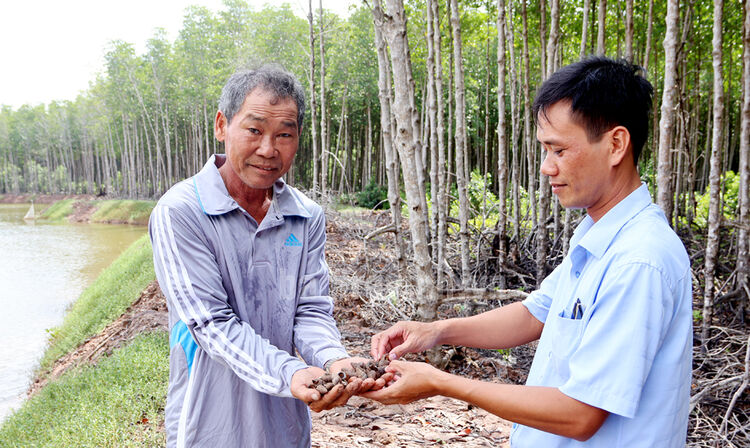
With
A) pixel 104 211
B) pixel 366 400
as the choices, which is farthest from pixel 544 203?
pixel 104 211

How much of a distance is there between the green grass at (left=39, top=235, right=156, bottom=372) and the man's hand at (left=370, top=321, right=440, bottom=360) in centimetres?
802

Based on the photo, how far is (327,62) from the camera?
67.1 feet

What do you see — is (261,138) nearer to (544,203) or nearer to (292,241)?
(292,241)

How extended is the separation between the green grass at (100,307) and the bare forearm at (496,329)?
27.1 ft

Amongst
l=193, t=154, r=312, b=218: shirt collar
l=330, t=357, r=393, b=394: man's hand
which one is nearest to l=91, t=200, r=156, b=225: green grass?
l=193, t=154, r=312, b=218: shirt collar

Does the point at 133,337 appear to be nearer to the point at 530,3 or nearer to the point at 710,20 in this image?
the point at 530,3


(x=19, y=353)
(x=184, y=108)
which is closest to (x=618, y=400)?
(x=19, y=353)

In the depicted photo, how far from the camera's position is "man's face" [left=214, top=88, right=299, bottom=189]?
1938mm

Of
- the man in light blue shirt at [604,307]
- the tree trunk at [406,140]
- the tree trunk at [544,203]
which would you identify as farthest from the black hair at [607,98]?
the tree trunk at [544,203]

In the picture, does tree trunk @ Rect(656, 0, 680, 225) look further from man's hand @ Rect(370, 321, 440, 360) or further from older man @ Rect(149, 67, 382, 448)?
older man @ Rect(149, 67, 382, 448)

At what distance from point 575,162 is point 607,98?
0.65 ft

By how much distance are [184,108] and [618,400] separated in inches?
1344

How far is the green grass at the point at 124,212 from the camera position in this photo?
2919 centimetres

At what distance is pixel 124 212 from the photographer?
30500 millimetres
